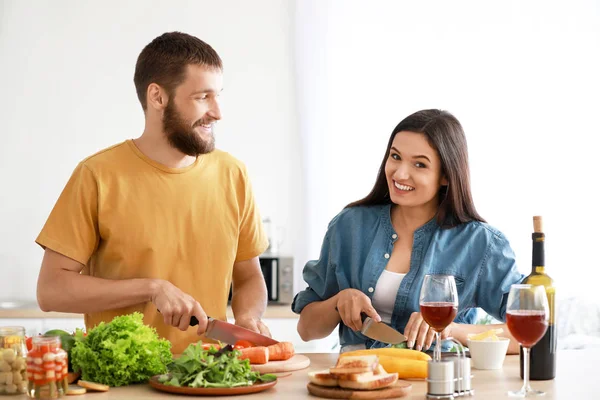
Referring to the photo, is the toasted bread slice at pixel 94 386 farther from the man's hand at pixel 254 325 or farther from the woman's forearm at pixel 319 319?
the woman's forearm at pixel 319 319

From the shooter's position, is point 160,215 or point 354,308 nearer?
point 354,308

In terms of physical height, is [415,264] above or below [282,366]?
above

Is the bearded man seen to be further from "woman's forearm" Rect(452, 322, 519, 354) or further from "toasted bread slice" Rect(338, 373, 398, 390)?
"toasted bread slice" Rect(338, 373, 398, 390)

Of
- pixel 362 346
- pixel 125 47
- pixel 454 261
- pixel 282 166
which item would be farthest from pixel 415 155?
pixel 125 47

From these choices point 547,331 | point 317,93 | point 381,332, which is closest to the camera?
point 547,331

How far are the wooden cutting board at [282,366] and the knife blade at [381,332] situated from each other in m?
0.21

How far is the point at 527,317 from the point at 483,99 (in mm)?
3467

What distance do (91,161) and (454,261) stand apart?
113 cm

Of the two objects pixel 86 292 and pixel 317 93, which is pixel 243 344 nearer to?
pixel 86 292

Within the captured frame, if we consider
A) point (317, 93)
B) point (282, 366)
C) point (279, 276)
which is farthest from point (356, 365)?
point (317, 93)

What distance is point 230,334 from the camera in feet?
7.41

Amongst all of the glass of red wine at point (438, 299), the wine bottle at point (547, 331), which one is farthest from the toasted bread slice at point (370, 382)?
the wine bottle at point (547, 331)

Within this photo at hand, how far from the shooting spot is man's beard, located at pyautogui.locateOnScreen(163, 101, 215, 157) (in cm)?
254

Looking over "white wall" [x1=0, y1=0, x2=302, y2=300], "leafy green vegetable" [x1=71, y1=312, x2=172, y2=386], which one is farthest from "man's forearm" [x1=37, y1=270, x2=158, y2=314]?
"white wall" [x1=0, y1=0, x2=302, y2=300]
